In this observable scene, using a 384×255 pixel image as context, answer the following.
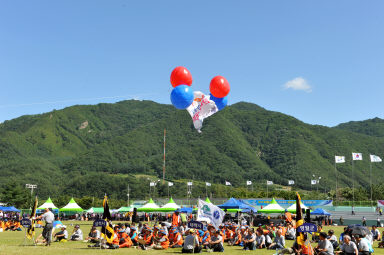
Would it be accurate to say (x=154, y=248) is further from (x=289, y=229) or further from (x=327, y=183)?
(x=327, y=183)

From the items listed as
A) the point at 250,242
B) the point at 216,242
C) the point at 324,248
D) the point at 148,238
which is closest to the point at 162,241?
the point at 148,238

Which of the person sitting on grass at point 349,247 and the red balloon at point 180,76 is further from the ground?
the red balloon at point 180,76

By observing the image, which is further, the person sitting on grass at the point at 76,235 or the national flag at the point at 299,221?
the person sitting on grass at the point at 76,235

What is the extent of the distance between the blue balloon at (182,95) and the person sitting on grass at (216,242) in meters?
5.69

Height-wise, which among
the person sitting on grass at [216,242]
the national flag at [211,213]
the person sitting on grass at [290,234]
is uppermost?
the national flag at [211,213]

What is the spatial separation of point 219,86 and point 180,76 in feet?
5.87

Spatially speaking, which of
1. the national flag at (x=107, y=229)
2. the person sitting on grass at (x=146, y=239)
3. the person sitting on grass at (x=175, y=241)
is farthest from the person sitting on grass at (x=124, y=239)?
the person sitting on grass at (x=175, y=241)

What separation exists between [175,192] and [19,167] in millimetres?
87949

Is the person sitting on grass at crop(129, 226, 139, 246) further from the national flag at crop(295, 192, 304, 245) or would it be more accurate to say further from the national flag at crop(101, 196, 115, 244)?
the national flag at crop(295, 192, 304, 245)

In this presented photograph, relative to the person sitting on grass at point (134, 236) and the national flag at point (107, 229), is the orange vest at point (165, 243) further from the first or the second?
the national flag at point (107, 229)

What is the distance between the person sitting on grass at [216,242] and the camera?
1672cm

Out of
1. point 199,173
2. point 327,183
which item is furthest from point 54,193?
point 327,183

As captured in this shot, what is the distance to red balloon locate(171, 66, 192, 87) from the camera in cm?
1816

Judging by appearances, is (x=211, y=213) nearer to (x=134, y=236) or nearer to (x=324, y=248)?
(x=134, y=236)
